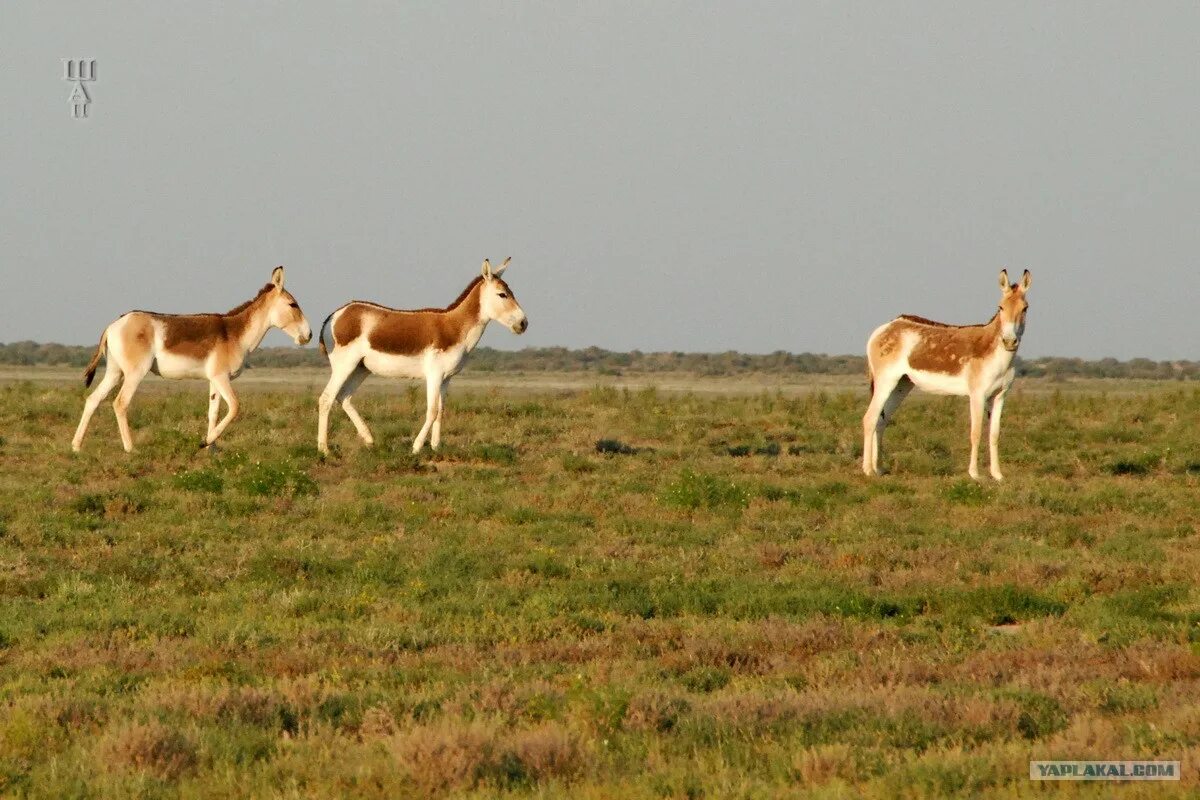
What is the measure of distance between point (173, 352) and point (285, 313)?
187cm

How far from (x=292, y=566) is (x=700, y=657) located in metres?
4.89

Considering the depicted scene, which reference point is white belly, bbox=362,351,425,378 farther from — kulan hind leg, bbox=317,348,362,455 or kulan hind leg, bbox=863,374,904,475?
kulan hind leg, bbox=863,374,904,475

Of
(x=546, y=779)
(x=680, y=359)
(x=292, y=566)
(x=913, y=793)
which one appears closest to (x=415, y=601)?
(x=292, y=566)

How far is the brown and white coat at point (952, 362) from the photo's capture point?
69.2ft

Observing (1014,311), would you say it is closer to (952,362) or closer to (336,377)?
(952,362)

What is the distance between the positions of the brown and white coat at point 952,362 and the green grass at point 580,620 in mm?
892

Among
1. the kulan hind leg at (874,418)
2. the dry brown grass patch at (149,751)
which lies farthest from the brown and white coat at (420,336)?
the dry brown grass patch at (149,751)

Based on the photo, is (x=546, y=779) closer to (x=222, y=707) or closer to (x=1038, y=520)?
(x=222, y=707)

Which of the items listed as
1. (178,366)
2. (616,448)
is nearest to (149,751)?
(178,366)

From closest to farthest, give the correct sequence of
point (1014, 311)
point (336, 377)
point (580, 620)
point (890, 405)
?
point (580, 620) → point (1014, 311) → point (336, 377) → point (890, 405)

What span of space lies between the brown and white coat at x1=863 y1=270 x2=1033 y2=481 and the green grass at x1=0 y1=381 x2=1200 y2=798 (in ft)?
2.93

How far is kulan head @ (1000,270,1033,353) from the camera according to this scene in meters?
20.9

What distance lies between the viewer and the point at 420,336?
898 inches

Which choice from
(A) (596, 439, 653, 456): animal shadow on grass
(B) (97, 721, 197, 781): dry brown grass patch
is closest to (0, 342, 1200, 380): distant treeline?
(A) (596, 439, 653, 456): animal shadow on grass
